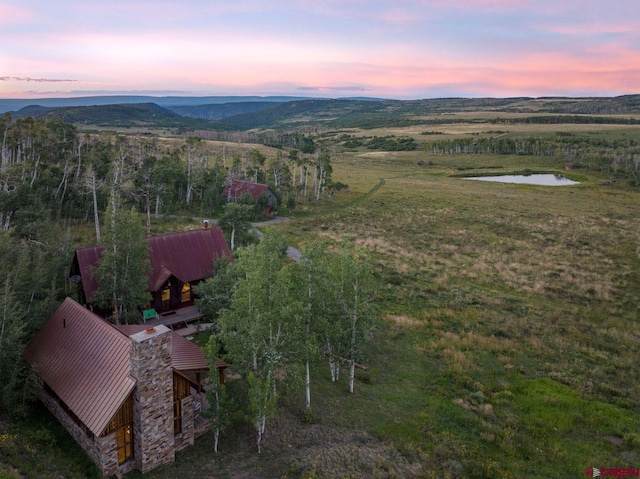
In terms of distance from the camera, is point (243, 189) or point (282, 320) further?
point (243, 189)

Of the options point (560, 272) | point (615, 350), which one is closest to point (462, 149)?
point (560, 272)

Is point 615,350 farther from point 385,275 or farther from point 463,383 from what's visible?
point 385,275

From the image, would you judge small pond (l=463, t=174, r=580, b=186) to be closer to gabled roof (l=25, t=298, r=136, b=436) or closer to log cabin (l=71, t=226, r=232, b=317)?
log cabin (l=71, t=226, r=232, b=317)

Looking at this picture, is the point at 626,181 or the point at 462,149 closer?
the point at 626,181

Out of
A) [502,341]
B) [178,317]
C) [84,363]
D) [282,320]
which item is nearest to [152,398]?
[84,363]

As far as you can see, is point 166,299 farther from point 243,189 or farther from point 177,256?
point 243,189

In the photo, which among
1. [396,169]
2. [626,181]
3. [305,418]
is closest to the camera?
[305,418]

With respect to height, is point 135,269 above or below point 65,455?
above
